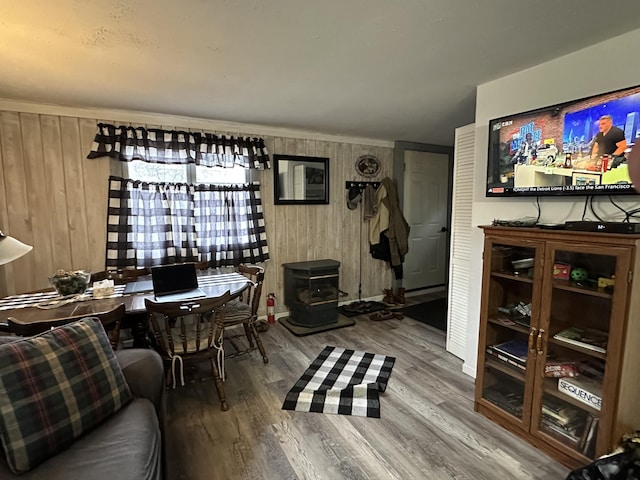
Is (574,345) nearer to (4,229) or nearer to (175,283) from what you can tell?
(175,283)

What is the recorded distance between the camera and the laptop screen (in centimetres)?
234

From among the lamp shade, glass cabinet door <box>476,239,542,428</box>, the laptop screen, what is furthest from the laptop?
glass cabinet door <box>476,239,542,428</box>

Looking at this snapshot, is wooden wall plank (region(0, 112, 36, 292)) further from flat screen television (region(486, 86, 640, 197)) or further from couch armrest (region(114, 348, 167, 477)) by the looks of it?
flat screen television (region(486, 86, 640, 197))

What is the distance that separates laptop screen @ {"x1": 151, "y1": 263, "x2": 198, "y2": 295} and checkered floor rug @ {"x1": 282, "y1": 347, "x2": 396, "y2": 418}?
1123 millimetres

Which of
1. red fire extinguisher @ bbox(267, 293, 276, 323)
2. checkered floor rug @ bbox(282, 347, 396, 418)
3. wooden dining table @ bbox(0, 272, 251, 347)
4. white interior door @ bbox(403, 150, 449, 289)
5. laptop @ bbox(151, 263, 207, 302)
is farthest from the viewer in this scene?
white interior door @ bbox(403, 150, 449, 289)

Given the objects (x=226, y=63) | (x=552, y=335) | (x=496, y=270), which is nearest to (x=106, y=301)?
(x=226, y=63)

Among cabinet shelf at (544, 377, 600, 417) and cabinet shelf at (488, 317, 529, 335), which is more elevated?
cabinet shelf at (488, 317, 529, 335)

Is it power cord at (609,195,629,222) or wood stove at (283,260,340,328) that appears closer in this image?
power cord at (609,195,629,222)

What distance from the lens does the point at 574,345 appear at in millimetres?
1666

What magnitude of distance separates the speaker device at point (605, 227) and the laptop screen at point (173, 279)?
244 centimetres

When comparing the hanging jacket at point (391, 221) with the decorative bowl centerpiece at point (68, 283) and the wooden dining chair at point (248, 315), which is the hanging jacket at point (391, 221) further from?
the decorative bowl centerpiece at point (68, 283)

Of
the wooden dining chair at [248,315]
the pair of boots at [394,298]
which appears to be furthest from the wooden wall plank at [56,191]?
the pair of boots at [394,298]

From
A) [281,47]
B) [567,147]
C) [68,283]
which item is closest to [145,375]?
[68,283]

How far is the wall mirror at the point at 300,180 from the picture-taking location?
12.2ft
